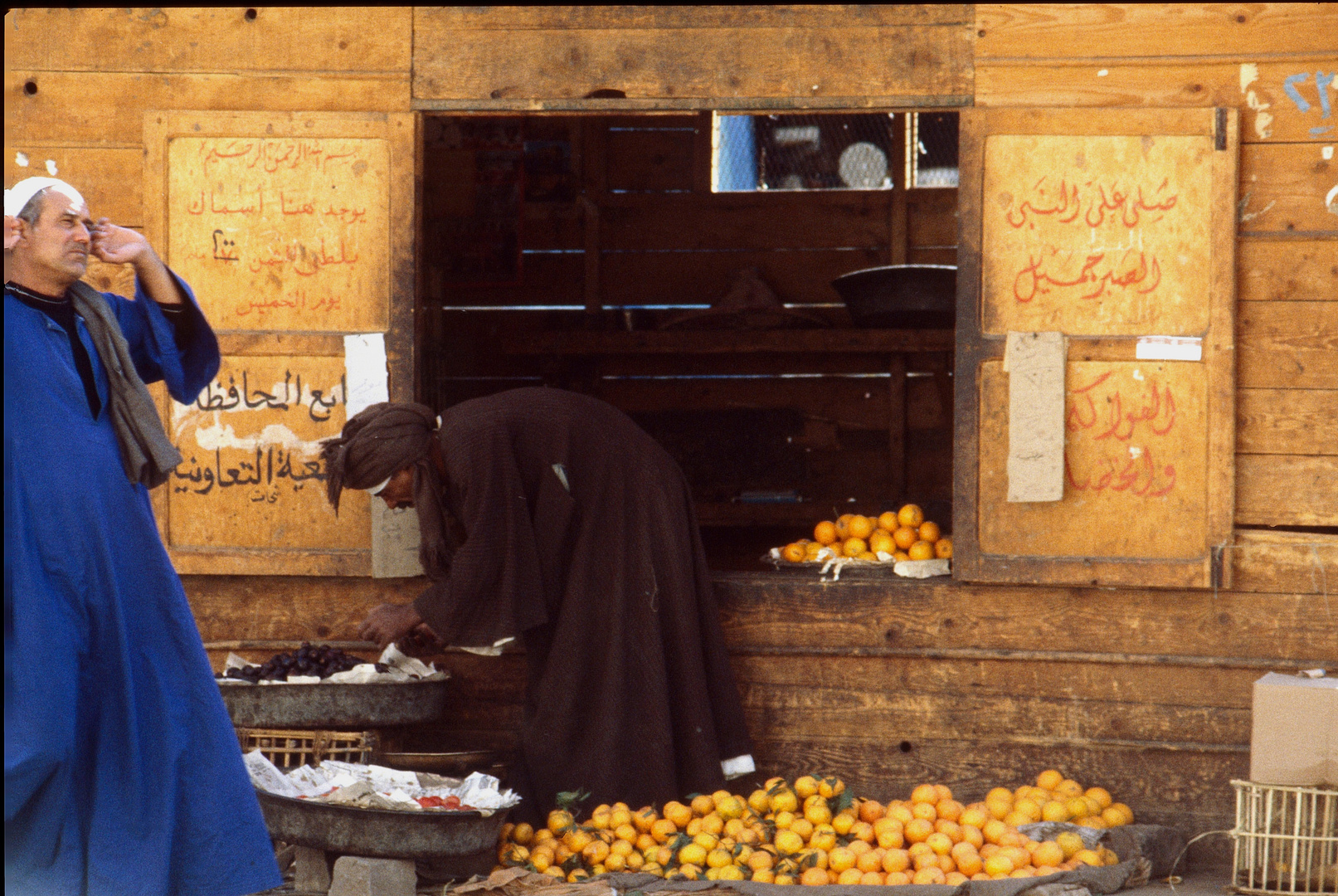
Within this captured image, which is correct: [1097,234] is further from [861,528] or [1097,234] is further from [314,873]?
[314,873]

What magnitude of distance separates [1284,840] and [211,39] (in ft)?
15.0

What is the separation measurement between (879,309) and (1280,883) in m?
3.77

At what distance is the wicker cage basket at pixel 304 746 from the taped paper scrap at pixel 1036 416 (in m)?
2.35

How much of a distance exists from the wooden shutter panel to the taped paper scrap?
17mm

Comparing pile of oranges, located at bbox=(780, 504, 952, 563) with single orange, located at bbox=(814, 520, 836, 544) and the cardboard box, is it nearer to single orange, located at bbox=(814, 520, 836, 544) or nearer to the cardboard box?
single orange, located at bbox=(814, 520, 836, 544)

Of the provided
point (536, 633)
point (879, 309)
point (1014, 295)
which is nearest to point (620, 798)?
point (536, 633)

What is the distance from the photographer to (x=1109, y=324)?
471cm

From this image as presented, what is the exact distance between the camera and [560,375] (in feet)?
26.3

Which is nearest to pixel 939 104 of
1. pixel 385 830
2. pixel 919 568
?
pixel 919 568

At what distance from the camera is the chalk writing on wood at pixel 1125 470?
15.3 feet

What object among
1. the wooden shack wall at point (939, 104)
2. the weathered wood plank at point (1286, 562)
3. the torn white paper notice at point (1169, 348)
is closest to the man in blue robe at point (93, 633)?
the wooden shack wall at point (939, 104)

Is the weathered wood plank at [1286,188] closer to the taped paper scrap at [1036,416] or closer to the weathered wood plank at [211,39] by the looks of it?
the taped paper scrap at [1036,416]

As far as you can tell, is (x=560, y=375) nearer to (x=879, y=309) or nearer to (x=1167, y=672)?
(x=879, y=309)

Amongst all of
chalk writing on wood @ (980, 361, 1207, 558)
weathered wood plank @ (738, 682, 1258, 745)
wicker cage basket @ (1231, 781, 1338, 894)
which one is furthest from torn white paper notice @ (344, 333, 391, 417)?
wicker cage basket @ (1231, 781, 1338, 894)
